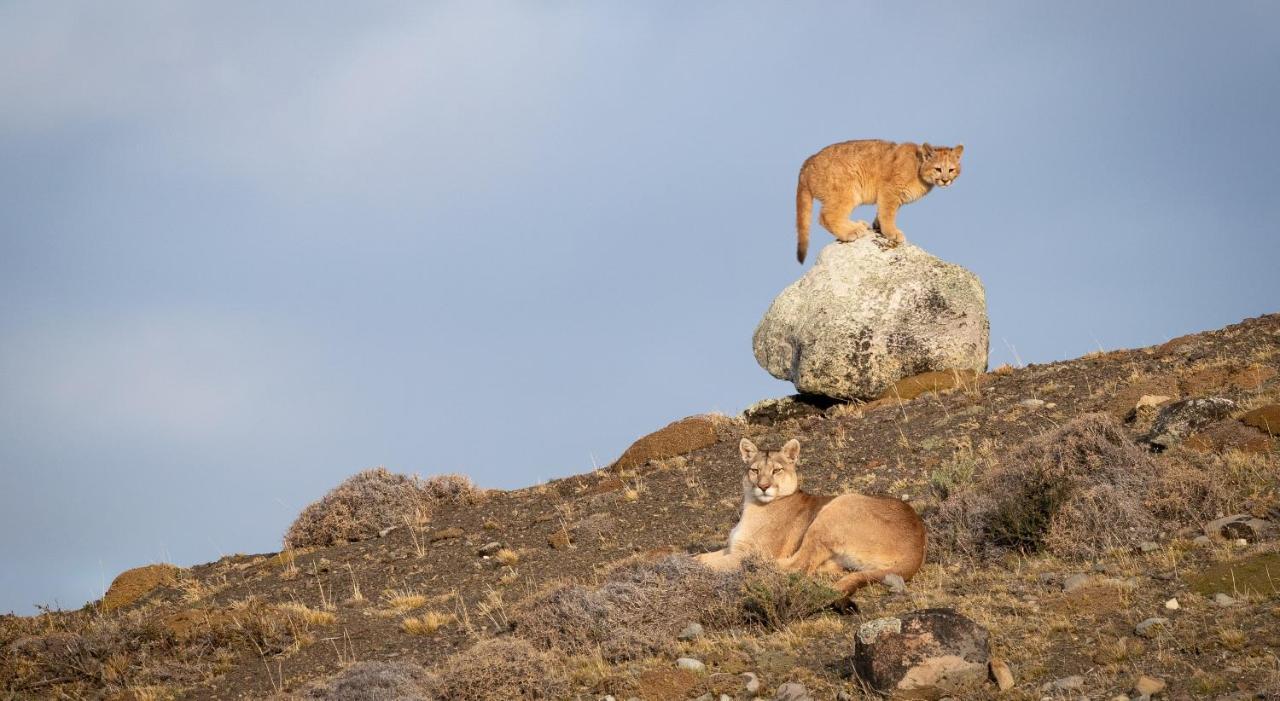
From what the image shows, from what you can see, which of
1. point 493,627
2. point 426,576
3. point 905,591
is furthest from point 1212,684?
point 426,576

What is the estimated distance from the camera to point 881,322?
77.9ft

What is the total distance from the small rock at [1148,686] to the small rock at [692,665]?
10.9ft

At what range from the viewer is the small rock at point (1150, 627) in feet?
29.2

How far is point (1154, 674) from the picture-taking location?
8.07 m

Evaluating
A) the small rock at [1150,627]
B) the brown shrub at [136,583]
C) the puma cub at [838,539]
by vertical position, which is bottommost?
the small rock at [1150,627]

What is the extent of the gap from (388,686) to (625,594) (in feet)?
8.58

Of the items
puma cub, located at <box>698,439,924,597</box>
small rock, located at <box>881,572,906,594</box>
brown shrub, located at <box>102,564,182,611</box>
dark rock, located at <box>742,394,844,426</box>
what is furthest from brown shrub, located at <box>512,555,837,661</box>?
dark rock, located at <box>742,394,844,426</box>

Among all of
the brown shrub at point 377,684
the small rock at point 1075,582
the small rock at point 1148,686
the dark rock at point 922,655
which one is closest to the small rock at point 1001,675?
the dark rock at point 922,655

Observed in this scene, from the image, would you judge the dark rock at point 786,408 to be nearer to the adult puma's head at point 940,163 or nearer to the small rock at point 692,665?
the adult puma's head at point 940,163

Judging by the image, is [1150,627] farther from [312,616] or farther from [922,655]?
[312,616]

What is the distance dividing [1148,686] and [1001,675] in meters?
0.98

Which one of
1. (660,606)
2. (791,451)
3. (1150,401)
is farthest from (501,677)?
(1150,401)

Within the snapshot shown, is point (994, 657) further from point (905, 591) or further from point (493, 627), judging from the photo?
point (493, 627)

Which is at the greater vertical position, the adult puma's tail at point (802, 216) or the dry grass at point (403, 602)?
the adult puma's tail at point (802, 216)
